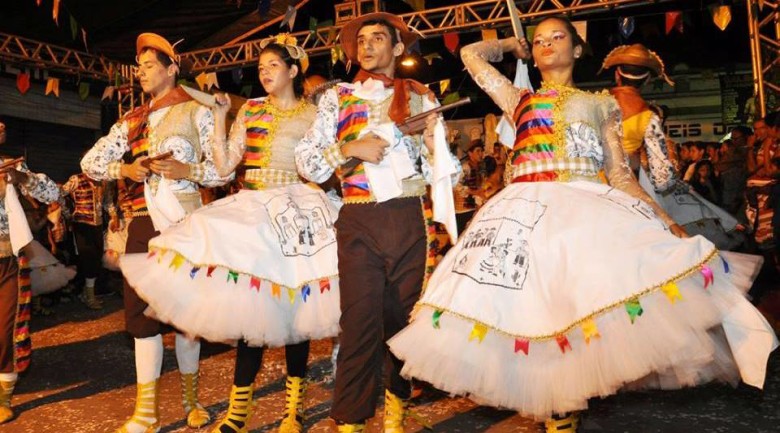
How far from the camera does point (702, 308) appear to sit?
8.84 feet

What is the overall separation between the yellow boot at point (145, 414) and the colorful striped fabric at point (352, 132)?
175 cm

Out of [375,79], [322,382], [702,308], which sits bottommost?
[322,382]

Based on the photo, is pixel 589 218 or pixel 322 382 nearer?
pixel 589 218

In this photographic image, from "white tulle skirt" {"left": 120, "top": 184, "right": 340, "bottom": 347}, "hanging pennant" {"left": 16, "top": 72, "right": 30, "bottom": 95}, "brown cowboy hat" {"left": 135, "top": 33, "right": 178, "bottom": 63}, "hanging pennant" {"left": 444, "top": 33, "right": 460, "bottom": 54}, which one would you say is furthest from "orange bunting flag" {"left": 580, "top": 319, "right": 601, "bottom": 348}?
"hanging pennant" {"left": 16, "top": 72, "right": 30, "bottom": 95}

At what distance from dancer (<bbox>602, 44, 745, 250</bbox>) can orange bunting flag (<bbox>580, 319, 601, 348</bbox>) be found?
1.09 metres

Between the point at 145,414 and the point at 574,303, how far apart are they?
2715 millimetres

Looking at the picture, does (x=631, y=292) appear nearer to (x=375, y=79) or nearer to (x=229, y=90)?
(x=375, y=79)

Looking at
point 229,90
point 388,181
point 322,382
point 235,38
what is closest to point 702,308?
point 388,181

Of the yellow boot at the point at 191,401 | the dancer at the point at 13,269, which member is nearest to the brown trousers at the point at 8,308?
the dancer at the point at 13,269

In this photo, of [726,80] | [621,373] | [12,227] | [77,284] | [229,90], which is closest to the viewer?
[621,373]

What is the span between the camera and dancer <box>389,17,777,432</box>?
272 centimetres

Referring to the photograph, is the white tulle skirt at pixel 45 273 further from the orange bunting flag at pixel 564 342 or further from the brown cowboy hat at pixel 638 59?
the orange bunting flag at pixel 564 342

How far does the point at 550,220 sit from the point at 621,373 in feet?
2.43

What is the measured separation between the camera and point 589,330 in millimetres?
2824
